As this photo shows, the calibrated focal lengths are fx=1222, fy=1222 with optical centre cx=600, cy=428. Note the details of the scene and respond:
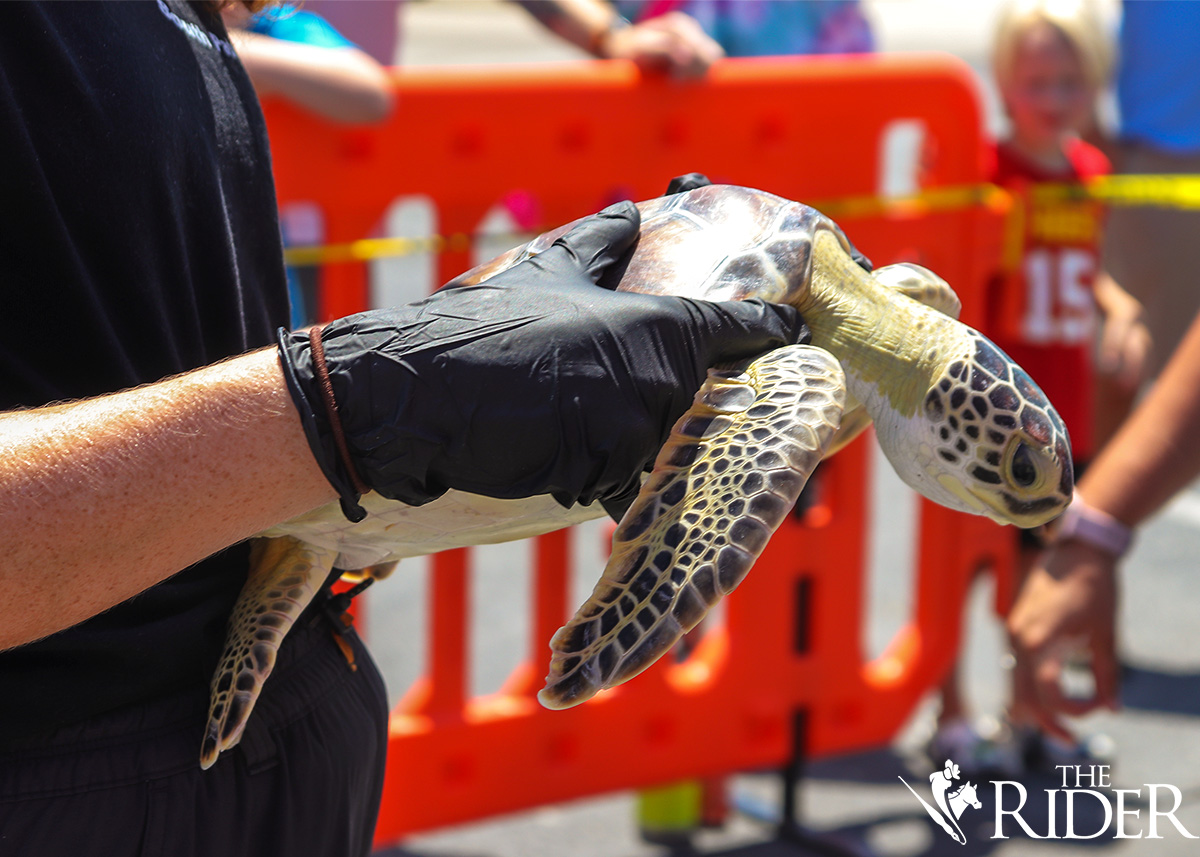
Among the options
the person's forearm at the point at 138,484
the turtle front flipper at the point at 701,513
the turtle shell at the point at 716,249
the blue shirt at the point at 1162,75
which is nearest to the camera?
the person's forearm at the point at 138,484

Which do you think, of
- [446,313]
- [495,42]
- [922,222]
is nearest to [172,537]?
[446,313]

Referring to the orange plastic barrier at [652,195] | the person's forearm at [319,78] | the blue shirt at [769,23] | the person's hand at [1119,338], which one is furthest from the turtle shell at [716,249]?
the person's hand at [1119,338]

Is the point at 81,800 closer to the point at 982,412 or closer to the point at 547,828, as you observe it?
the point at 982,412

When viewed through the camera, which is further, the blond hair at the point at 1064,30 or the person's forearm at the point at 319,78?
the blond hair at the point at 1064,30

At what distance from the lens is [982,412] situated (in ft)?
4.29

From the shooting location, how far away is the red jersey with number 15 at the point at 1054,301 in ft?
10.8

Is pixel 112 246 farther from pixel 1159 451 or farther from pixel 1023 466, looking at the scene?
pixel 1159 451

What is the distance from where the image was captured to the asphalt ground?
2.94 meters

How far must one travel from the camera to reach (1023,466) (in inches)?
51.9

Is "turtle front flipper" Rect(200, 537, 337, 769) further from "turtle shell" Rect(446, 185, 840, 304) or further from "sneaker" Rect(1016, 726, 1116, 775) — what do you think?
"sneaker" Rect(1016, 726, 1116, 775)

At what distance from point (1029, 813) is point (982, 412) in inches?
81.2

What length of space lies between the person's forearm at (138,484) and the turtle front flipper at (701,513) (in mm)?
255

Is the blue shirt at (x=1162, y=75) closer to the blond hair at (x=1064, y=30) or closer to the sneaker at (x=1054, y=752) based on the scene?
the blond hair at (x=1064, y=30)

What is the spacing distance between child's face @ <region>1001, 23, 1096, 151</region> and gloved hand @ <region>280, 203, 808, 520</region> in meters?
2.79
